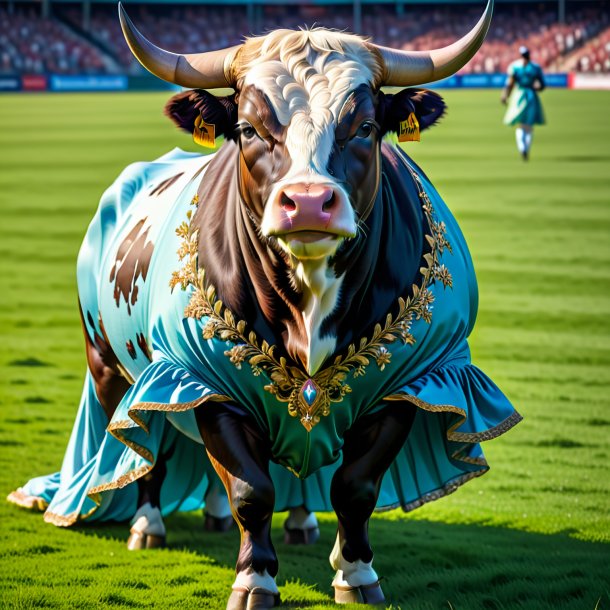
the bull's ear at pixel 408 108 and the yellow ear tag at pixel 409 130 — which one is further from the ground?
the bull's ear at pixel 408 108

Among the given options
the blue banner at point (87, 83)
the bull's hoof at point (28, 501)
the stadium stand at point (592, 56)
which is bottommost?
the blue banner at point (87, 83)

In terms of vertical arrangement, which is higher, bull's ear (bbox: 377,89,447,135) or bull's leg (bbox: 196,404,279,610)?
bull's ear (bbox: 377,89,447,135)

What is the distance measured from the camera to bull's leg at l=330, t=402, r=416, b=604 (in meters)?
4.98

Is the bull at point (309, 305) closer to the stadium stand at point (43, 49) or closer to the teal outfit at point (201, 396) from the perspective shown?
the teal outfit at point (201, 396)

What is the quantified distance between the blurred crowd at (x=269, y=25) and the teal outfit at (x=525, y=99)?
90.8 ft

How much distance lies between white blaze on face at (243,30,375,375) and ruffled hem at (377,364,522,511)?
18.0 inches

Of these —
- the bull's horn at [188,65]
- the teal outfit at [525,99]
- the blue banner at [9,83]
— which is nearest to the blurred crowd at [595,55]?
the blue banner at [9,83]

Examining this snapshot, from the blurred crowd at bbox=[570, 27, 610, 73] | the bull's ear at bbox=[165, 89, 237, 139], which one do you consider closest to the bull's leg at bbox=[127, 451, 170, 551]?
the bull's ear at bbox=[165, 89, 237, 139]

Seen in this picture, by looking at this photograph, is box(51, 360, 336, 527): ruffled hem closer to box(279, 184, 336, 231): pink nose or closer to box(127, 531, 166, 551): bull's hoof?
box(127, 531, 166, 551): bull's hoof

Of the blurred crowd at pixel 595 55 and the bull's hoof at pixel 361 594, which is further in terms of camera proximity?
the blurred crowd at pixel 595 55

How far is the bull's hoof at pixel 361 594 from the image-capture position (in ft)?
16.6

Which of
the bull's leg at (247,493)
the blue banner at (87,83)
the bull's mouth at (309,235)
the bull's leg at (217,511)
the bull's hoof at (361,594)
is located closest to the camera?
the bull's mouth at (309,235)

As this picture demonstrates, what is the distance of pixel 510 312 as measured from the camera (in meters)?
11.9

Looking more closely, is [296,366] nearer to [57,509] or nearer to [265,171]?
[265,171]
